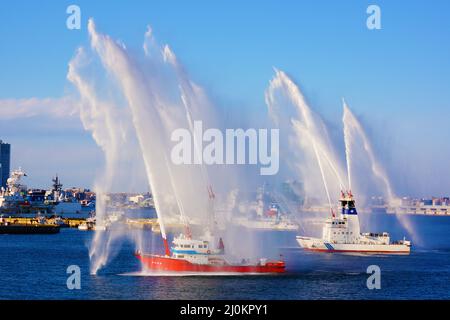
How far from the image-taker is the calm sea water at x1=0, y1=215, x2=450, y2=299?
37.9m

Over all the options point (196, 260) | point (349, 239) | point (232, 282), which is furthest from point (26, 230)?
point (232, 282)

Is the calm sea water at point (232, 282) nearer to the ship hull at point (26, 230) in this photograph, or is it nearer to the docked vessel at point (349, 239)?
the docked vessel at point (349, 239)

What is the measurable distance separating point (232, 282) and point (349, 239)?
99.4 ft

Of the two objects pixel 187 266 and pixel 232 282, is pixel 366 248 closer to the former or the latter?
pixel 187 266

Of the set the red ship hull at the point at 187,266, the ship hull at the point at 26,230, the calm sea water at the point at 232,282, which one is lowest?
the calm sea water at the point at 232,282

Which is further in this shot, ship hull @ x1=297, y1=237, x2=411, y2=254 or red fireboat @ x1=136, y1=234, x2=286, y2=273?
ship hull @ x1=297, y1=237, x2=411, y2=254

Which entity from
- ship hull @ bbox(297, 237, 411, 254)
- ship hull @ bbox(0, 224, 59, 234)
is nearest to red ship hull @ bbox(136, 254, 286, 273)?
ship hull @ bbox(297, 237, 411, 254)

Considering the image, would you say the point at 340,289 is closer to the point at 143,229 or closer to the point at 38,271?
the point at 38,271

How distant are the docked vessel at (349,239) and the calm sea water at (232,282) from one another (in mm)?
8192

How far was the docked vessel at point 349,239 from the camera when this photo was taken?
68688 millimetres

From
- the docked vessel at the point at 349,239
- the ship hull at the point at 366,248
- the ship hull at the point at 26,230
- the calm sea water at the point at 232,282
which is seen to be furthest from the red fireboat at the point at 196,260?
the ship hull at the point at 26,230

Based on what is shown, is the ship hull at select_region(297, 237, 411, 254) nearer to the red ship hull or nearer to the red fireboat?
the red ship hull

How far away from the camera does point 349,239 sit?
69562mm

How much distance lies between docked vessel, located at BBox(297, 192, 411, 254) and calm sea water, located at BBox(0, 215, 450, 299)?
8.19 meters
